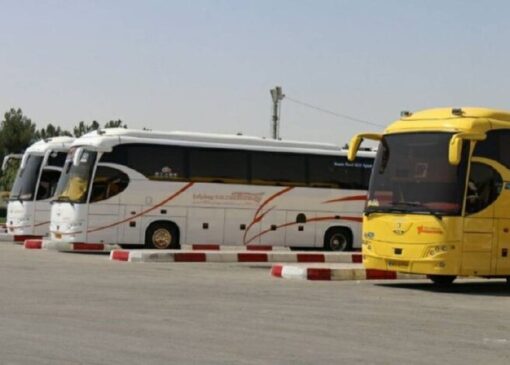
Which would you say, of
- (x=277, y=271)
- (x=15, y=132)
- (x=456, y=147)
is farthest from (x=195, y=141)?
(x=15, y=132)

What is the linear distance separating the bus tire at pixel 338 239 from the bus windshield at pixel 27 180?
8862 millimetres

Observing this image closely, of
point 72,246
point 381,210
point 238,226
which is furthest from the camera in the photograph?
point 238,226

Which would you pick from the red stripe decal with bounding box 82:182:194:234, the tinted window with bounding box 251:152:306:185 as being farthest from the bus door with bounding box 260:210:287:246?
the red stripe decal with bounding box 82:182:194:234

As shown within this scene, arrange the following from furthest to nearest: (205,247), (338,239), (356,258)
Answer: (338,239)
(205,247)
(356,258)

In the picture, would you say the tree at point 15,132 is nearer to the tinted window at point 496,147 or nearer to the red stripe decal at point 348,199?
the red stripe decal at point 348,199

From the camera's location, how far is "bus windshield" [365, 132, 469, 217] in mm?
17234

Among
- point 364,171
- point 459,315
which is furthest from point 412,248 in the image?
point 364,171

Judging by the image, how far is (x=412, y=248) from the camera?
17438mm

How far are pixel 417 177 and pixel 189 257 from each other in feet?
25.1

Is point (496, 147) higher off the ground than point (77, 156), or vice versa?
point (77, 156)

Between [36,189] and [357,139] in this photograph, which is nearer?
[357,139]

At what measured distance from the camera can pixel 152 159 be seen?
2812 centimetres

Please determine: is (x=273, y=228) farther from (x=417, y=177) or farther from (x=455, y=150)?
(x=455, y=150)

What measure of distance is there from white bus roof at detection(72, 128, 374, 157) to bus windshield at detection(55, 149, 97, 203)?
1.02 ft
